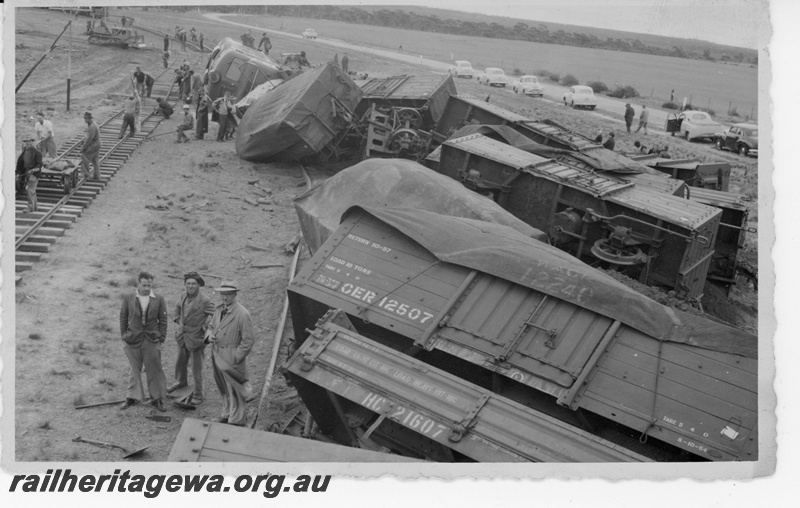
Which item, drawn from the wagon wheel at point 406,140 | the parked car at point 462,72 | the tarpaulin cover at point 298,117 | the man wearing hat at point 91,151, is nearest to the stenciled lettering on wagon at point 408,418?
the man wearing hat at point 91,151

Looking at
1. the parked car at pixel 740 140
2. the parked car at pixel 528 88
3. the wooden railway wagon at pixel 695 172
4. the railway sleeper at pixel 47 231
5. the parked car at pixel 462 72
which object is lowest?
the parked car at pixel 462 72

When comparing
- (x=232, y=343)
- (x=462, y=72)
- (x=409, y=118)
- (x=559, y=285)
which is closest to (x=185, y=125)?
(x=409, y=118)

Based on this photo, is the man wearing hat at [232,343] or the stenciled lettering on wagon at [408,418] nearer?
the stenciled lettering on wagon at [408,418]

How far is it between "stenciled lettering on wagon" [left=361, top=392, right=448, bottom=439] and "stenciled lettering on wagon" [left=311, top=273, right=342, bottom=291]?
196cm

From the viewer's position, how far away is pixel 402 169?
11.7 meters

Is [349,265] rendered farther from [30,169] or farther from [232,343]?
[30,169]

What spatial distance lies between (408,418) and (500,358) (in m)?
1.34

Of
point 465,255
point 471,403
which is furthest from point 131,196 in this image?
point 471,403

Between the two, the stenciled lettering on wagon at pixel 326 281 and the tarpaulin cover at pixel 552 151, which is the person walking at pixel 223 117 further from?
the stenciled lettering on wagon at pixel 326 281

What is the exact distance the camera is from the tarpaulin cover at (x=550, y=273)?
→ 791 centimetres

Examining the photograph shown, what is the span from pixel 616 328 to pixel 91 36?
148ft

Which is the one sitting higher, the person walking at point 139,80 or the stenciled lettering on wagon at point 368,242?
the stenciled lettering on wagon at point 368,242

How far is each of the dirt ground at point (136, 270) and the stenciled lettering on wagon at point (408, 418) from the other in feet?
7.30

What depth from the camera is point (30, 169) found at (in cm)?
1474
